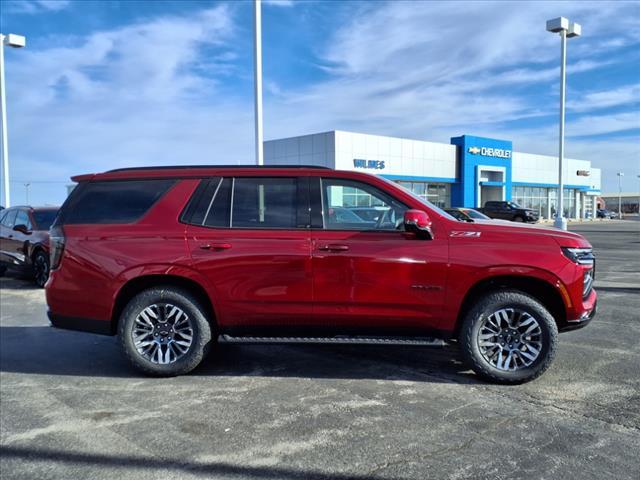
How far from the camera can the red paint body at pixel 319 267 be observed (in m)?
4.89

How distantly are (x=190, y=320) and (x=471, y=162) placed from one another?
43.2 meters

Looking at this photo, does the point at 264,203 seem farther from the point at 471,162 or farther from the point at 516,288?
the point at 471,162

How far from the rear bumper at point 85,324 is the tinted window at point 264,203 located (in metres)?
1.60

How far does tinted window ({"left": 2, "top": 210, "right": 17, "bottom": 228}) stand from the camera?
11.8m

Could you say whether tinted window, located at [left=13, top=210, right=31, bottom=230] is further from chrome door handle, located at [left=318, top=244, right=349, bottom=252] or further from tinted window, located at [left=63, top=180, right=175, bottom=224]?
chrome door handle, located at [left=318, top=244, right=349, bottom=252]

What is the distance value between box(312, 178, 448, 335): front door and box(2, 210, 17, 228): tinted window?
9504 millimetres

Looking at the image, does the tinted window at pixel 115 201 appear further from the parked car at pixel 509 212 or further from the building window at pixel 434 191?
the building window at pixel 434 191

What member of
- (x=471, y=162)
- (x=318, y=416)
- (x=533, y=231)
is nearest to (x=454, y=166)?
(x=471, y=162)

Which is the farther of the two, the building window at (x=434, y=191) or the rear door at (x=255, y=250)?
the building window at (x=434, y=191)

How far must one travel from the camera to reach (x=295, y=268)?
500 cm

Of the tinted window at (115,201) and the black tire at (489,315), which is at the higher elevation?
the tinted window at (115,201)

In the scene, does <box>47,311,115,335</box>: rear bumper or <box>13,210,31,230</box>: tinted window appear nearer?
<box>47,311,115,335</box>: rear bumper

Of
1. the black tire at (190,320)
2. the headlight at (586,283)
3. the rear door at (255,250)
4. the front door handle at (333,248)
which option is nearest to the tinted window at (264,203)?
the rear door at (255,250)

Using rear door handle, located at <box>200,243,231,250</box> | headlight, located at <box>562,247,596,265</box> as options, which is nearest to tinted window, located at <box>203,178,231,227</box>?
rear door handle, located at <box>200,243,231,250</box>
